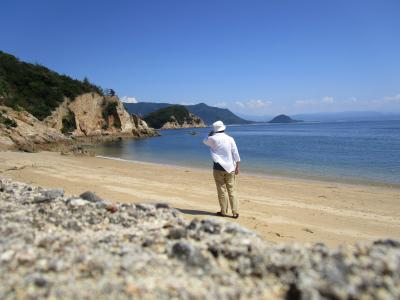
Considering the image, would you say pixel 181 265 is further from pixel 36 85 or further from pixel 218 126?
pixel 36 85

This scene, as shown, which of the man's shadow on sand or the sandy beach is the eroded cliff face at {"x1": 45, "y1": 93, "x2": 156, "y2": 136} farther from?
the man's shadow on sand

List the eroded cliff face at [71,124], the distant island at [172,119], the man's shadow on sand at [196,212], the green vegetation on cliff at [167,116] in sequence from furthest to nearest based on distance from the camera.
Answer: the green vegetation on cliff at [167,116] < the distant island at [172,119] < the eroded cliff face at [71,124] < the man's shadow on sand at [196,212]

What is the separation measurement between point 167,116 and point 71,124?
99.8 metres

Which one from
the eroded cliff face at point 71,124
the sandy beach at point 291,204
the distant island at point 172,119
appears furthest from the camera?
the distant island at point 172,119

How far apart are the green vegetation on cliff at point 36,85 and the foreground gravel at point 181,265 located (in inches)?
1935

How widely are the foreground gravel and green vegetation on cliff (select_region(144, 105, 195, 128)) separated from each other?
14393 cm

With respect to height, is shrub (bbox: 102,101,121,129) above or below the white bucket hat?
above

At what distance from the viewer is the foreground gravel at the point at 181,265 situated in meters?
2.80

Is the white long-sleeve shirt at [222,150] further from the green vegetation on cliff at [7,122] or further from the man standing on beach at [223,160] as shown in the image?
the green vegetation on cliff at [7,122]

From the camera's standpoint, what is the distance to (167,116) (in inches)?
6043

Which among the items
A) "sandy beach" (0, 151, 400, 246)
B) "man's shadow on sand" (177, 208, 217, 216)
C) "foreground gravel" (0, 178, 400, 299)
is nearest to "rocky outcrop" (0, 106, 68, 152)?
"sandy beach" (0, 151, 400, 246)

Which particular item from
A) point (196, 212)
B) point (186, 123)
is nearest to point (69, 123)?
point (196, 212)

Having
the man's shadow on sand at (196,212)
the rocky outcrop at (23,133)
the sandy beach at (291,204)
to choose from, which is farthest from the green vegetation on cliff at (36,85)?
the man's shadow on sand at (196,212)

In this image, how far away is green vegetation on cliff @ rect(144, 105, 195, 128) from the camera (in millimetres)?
149000
